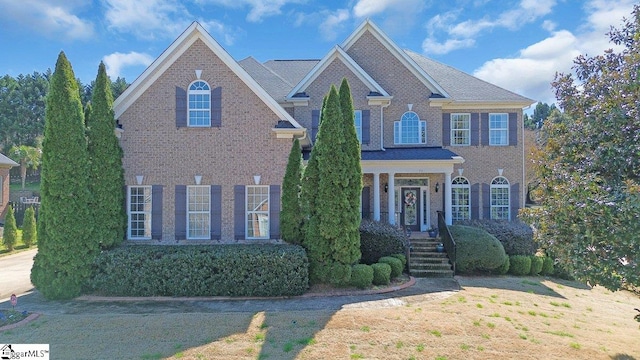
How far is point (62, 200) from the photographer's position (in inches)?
Answer: 405

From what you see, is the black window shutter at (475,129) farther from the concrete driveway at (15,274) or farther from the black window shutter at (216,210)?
the concrete driveway at (15,274)

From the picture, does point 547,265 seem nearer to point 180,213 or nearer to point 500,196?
point 500,196

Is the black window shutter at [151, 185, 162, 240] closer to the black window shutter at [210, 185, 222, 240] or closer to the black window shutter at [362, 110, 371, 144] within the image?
the black window shutter at [210, 185, 222, 240]

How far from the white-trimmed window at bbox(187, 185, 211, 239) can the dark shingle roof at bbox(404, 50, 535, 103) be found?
506 inches

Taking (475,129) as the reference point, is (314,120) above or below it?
above

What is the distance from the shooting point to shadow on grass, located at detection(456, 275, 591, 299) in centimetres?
1230

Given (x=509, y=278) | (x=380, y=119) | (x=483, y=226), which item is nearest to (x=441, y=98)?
(x=380, y=119)

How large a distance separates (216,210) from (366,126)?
8532 mm

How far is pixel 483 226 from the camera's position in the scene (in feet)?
53.4

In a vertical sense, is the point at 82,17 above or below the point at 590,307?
above

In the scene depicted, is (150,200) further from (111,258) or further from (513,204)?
(513,204)

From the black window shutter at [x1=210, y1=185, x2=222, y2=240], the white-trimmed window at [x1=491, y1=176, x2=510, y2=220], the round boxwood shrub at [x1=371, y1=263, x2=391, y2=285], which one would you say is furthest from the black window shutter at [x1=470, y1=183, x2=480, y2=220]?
the black window shutter at [x1=210, y1=185, x2=222, y2=240]

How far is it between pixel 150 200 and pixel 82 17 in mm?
8995

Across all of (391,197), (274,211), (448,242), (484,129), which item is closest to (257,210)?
(274,211)
